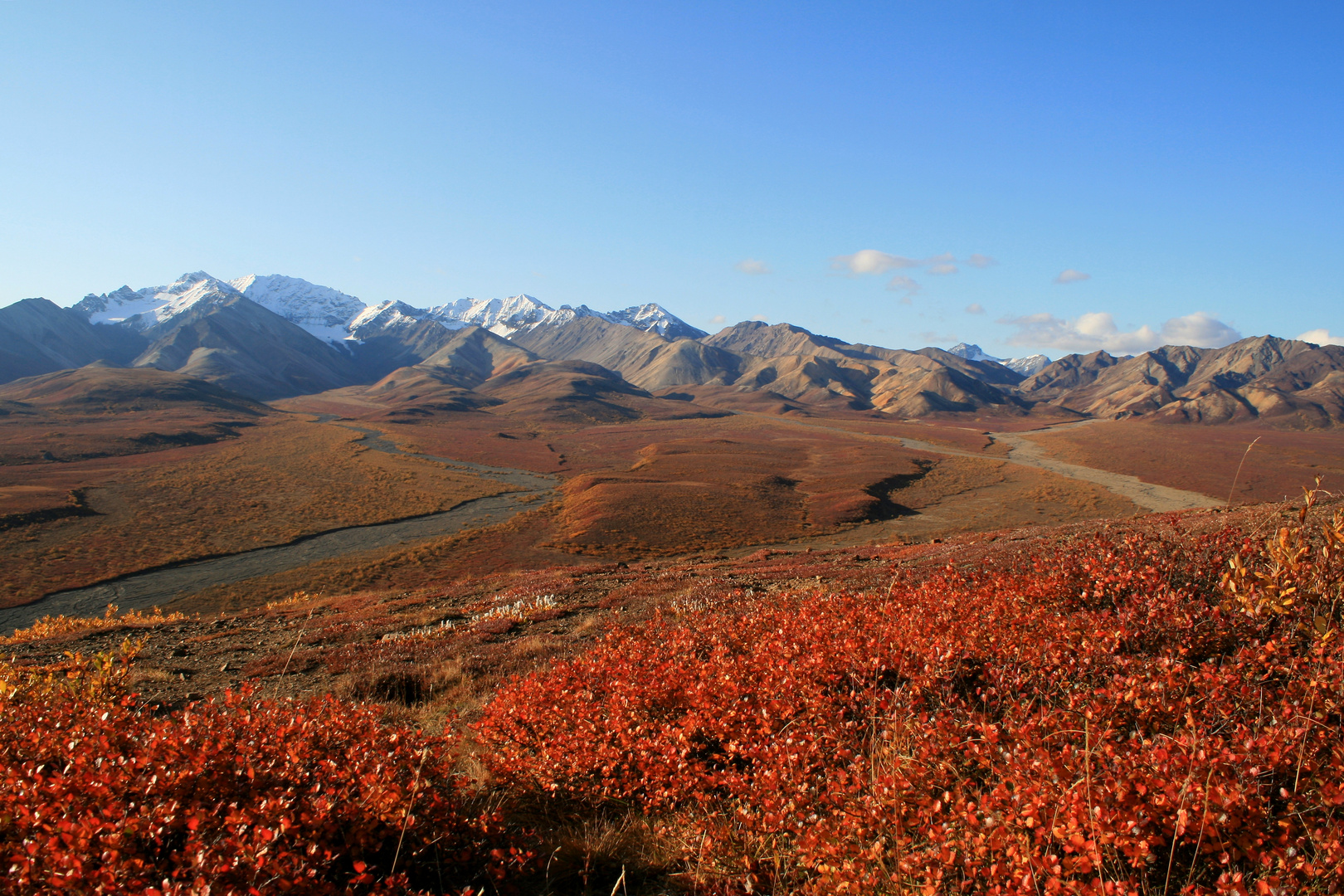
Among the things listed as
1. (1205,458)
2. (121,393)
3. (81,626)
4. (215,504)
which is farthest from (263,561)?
(121,393)

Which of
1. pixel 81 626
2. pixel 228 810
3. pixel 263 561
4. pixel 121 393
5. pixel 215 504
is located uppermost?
pixel 121 393

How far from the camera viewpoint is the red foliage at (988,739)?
127 inches

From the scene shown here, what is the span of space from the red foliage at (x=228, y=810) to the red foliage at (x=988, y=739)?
1.56 metres

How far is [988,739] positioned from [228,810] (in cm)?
483

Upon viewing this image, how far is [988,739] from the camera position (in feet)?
13.6

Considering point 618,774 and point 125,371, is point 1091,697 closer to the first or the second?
point 618,774

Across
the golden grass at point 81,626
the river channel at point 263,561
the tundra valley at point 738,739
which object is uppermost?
the tundra valley at point 738,739

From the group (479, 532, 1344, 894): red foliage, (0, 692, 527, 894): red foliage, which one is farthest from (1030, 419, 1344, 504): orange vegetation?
(0, 692, 527, 894): red foliage

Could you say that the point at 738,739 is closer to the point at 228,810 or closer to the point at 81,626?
the point at 228,810

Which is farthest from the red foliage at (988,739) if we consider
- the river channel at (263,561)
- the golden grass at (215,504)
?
the golden grass at (215,504)

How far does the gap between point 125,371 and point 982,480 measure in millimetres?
196133

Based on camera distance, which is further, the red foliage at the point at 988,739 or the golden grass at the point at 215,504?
the golden grass at the point at 215,504

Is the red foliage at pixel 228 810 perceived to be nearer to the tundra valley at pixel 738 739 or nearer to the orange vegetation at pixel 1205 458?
the tundra valley at pixel 738 739

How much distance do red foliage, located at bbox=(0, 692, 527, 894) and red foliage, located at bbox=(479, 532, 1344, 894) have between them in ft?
5.13
